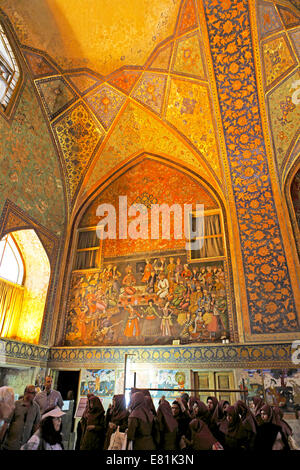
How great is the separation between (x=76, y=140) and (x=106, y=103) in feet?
4.97

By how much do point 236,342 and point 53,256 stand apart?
5798 mm

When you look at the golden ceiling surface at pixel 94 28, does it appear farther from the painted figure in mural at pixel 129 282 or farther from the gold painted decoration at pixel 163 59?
the painted figure in mural at pixel 129 282

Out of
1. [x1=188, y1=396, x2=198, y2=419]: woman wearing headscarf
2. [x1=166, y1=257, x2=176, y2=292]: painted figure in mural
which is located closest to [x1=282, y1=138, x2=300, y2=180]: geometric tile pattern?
[x1=166, y1=257, x2=176, y2=292]: painted figure in mural

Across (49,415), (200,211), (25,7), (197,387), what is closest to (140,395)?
(49,415)

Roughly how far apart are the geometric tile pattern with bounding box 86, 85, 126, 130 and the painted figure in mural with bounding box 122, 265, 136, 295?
4.67 metres

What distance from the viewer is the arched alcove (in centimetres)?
893

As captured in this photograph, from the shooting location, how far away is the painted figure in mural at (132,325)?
8.67 metres

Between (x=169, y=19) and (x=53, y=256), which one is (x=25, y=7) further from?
(x=53, y=256)

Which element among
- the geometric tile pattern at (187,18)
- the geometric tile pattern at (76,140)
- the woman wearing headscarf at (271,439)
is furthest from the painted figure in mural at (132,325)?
the geometric tile pattern at (187,18)

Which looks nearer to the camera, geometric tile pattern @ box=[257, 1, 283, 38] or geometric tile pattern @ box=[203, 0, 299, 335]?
geometric tile pattern @ box=[257, 1, 283, 38]

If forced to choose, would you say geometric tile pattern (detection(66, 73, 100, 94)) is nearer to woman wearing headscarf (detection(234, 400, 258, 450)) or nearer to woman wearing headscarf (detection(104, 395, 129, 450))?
woman wearing headscarf (detection(104, 395, 129, 450))

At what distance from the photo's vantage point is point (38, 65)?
9008 mm

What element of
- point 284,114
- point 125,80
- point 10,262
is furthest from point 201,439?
point 125,80

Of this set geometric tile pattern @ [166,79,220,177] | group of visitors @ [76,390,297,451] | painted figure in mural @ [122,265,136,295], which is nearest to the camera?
group of visitors @ [76,390,297,451]
